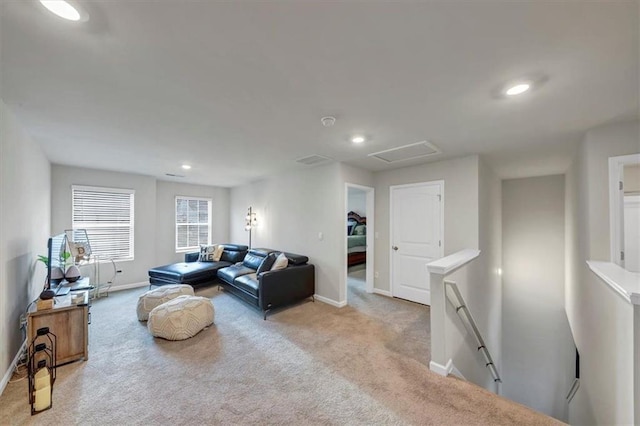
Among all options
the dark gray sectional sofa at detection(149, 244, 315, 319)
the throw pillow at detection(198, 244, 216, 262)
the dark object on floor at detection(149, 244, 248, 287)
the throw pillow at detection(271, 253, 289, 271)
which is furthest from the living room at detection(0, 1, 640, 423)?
the throw pillow at detection(198, 244, 216, 262)

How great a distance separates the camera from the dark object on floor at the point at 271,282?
3521 millimetres

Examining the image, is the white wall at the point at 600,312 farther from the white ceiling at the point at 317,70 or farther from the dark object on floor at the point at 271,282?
the dark object on floor at the point at 271,282

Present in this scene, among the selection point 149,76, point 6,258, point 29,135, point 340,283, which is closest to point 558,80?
point 149,76

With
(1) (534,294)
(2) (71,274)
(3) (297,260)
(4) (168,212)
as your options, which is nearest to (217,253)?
(4) (168,212)

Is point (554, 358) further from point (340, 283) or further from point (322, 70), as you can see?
point (322, 70)

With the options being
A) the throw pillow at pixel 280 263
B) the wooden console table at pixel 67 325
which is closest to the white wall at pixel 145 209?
the wooden console table at pixel 67 325

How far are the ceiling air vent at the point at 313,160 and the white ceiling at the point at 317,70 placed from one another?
29.0 inches

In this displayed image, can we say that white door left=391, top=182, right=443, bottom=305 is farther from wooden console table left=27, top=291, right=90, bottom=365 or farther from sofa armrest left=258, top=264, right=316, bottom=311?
wooden console table left=27, top=291, right=90, bottom=365

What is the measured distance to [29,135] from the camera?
2830mm

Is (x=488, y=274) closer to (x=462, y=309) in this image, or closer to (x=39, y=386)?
(x=462, y=309)

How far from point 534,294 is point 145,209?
851 cm

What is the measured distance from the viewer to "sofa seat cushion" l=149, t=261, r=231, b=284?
14.8 feet

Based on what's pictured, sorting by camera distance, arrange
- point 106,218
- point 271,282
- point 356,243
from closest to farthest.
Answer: point 271,282 → point 106,218 → point 356,243

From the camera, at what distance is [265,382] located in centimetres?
215
